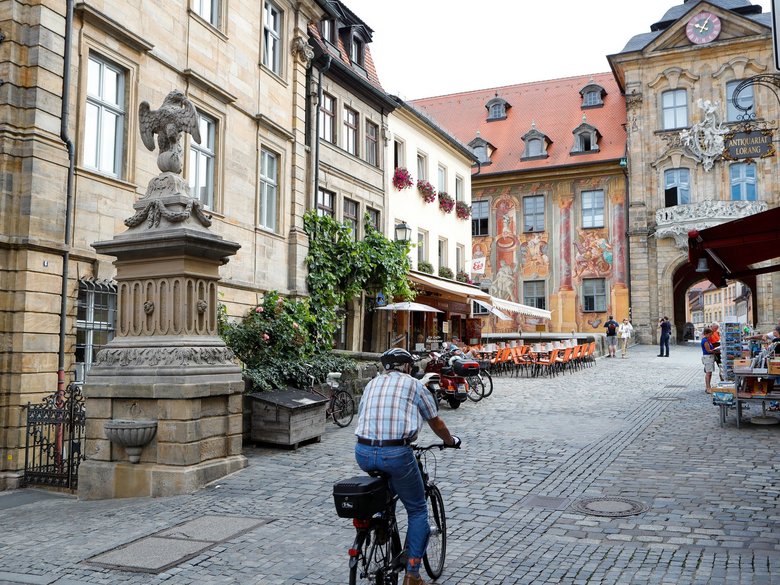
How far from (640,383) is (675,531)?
1424 centimetres

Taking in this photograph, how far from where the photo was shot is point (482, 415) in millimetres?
14445

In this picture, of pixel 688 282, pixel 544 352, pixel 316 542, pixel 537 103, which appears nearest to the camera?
pixel 316 542

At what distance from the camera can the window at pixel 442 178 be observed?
31.1 meters

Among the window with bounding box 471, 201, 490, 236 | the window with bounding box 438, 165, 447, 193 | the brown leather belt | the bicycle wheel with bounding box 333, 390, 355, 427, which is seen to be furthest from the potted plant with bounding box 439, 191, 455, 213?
the brown leather belt

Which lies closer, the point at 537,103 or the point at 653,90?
the point at 653,90

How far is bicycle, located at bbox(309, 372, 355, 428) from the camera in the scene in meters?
13.2

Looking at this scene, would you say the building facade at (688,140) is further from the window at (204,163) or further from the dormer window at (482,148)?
the window at (204,163)

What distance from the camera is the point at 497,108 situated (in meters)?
46.6

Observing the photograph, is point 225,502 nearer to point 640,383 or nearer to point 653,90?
point 640,383

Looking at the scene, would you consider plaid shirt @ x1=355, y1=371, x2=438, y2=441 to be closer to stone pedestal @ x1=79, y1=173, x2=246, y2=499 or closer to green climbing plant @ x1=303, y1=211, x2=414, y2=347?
stone pedestal @ x1=79, y1=173, x2=246, y2=499

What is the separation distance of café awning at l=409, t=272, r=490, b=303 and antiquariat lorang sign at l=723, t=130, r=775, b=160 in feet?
44.2

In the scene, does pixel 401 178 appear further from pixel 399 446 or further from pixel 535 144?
pixel 399 446

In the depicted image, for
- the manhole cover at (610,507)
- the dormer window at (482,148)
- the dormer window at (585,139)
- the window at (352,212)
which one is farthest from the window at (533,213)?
the manhole cover at (610,507)

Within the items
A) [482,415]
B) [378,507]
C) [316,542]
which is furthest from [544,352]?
[378,507]
